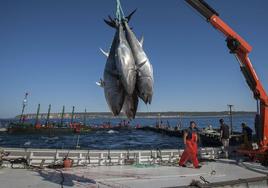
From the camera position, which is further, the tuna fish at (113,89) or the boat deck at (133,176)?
the boat deck at (133,176)

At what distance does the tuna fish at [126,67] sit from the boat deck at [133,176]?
3.64 metres

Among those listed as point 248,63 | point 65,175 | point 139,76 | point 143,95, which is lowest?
point 65,175

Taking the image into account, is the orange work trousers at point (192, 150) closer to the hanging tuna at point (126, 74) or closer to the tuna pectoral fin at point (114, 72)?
the hanging tuna at point (126, 74)

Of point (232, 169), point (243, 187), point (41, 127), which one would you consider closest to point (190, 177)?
point (243, 187)

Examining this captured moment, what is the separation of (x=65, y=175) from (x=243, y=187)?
5065mm

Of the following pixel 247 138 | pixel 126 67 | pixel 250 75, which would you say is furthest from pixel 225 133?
pixel 126 67

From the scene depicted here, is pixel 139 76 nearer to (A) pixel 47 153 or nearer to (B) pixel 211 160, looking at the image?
(A) pixel 47 153

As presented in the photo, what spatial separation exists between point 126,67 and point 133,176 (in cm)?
499

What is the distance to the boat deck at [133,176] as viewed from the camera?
310 inches

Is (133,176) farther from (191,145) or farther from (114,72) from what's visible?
(114,72)

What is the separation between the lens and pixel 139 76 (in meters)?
5.05

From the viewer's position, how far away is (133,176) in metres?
8.99

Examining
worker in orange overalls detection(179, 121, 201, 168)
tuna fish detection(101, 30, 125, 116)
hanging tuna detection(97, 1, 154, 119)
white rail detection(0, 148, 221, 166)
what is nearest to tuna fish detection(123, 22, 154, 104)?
hanging tuna detection(97, 1, 154, 119)

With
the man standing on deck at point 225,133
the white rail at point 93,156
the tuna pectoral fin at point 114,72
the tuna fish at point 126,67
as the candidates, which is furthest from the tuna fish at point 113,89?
the man standing on deck at point 225,133
